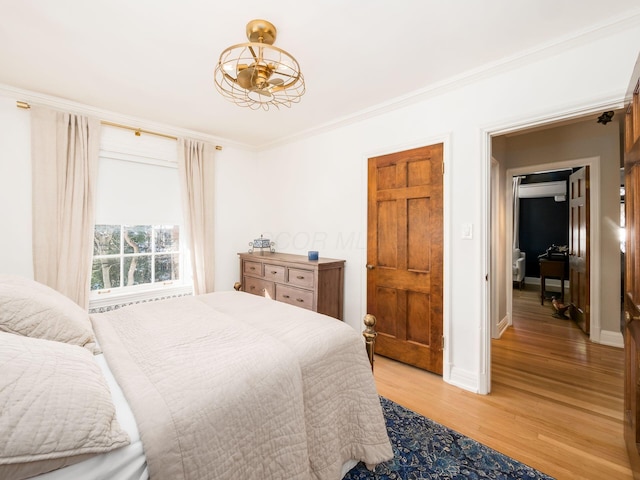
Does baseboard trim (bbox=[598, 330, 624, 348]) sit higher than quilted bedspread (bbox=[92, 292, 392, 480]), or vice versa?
quilted bedspread (bbox=[92, 292, 392, 480])

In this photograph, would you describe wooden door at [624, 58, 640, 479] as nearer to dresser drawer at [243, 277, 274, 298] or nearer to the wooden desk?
dresser drawer at [243, 277, 274, 298]

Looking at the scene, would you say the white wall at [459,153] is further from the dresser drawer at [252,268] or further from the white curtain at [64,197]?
the white curtain at [64,197]

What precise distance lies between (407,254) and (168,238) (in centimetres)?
297

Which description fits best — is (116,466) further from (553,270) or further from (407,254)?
(553,270)

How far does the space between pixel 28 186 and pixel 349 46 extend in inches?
126

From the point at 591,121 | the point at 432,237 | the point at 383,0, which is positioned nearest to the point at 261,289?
the point at 432,237

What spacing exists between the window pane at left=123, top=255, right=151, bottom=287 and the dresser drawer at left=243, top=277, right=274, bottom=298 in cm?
120

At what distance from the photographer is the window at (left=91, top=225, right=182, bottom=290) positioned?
3270 millimetres

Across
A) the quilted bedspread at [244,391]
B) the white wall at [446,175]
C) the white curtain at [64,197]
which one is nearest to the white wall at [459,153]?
the white wall at [446,175]

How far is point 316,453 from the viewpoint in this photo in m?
1.29

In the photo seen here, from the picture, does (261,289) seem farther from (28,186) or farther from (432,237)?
(28,186)

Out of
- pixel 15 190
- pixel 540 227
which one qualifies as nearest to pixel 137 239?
pixel 15 190

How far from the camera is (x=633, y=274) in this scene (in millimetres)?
1476

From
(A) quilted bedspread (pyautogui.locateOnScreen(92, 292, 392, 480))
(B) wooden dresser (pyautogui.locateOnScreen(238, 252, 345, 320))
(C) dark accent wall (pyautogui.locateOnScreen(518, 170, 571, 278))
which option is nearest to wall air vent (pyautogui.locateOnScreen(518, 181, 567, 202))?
(C) dark accent wall (pyautogui.locateOnScreen(518, 170, 571, 278))
